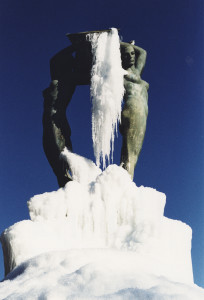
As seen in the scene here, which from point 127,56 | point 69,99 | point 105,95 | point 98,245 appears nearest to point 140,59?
point 127,56

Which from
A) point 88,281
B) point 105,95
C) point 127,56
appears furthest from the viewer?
point 127,56

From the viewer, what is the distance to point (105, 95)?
2.71 meters

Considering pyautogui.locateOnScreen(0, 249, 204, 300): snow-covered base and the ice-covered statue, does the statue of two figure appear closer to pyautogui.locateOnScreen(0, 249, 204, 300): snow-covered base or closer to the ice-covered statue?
the ice-covered statue

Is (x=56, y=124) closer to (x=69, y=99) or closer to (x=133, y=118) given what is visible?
(x=69, y=99)

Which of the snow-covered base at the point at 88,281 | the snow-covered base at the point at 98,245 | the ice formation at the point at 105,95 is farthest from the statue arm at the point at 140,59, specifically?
the snow-covered base at the point at 88,281

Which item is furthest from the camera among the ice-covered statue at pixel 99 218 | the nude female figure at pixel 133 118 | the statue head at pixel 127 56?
the statue head at pixel 127 56

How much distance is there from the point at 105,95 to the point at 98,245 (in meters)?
1.03

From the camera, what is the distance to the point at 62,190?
222cm

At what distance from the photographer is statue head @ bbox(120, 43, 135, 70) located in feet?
9.39

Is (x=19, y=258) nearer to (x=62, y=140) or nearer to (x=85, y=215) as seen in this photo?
(x=85, y=215)

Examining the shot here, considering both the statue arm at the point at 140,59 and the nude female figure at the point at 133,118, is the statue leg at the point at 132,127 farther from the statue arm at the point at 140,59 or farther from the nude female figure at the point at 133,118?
the statue arm at the point at 140,59

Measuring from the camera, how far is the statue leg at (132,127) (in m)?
2.72

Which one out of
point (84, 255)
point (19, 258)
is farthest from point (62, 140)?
point (84, 255)

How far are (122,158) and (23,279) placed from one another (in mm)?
1489
